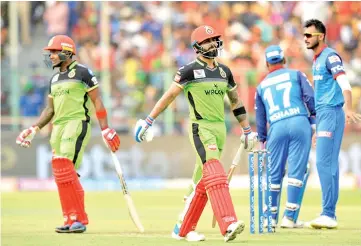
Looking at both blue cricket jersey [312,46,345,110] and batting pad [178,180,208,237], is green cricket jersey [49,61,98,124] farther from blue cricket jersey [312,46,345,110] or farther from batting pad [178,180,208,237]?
blue cricket jersey [312,46,345,110]

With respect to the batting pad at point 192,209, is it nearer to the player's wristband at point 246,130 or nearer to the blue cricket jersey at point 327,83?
the player's wristband at point 246,130

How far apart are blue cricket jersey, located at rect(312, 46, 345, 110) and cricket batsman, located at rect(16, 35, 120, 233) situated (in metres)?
2.50

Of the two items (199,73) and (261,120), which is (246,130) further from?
(261,120)

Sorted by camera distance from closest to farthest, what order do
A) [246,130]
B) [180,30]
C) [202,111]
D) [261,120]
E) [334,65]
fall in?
[202,111]
[246,130]
[334,65]
[261,120]
[180,30]

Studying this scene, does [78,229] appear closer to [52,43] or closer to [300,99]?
[52,43]

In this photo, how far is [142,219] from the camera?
15.0 metres

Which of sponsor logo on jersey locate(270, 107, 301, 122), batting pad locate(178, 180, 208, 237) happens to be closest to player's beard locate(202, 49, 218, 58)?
batting pad locate(178, 180, 208, 237)

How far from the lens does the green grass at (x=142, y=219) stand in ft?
36.2

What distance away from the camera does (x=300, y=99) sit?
42.9ft

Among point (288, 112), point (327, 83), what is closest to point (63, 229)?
point (288, 112)

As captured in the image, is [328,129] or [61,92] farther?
[328,129]

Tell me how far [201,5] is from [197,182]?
50.2 feet

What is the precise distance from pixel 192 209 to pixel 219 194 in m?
0.60

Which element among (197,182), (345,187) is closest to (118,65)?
(345,187)
